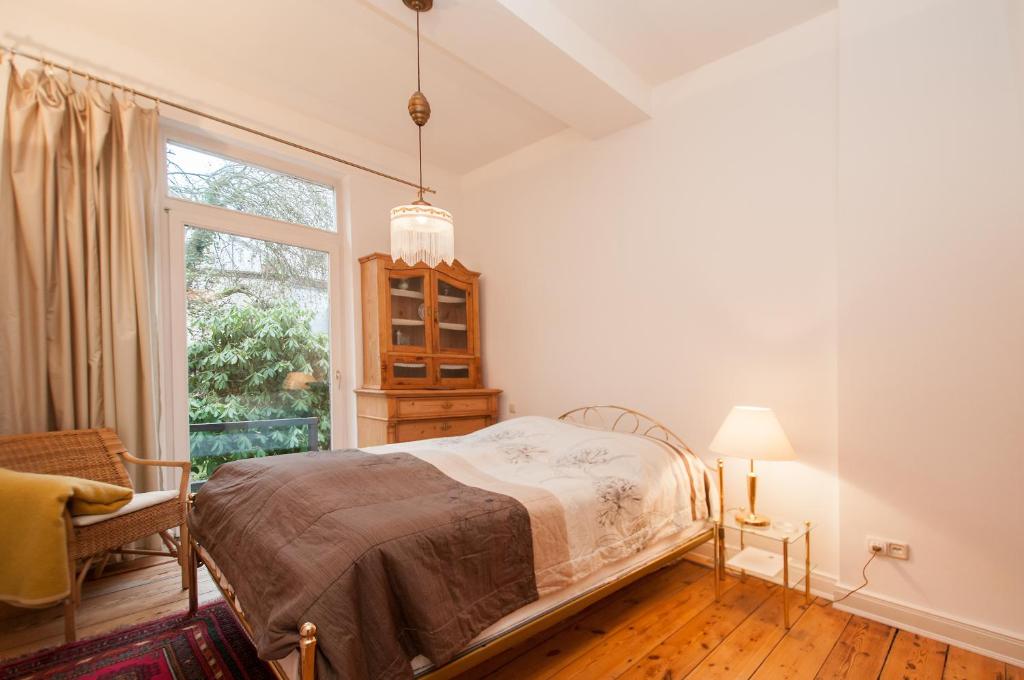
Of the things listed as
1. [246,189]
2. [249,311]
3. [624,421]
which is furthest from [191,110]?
[624,421]

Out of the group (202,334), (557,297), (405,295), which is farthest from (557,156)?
(202,334)

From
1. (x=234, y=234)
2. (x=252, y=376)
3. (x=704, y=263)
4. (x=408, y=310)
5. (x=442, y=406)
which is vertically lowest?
(x=442, y=406)

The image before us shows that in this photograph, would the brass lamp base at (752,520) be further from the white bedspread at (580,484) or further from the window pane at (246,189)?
the window pane at (246,189)

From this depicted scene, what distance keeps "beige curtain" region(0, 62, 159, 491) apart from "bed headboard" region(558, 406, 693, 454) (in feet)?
8.18

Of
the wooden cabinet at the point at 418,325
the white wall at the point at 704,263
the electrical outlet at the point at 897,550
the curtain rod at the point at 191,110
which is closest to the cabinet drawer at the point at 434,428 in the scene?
the wooden cabinet at the point at 418,325

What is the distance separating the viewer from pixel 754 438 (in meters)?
2.10

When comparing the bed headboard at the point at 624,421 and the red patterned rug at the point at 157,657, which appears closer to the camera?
the red patterned rug at the point at 157,657

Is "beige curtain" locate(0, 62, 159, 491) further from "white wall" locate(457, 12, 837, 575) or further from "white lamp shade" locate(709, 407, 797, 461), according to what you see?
"white lamp shade" locate(709, 407, 797, 461)

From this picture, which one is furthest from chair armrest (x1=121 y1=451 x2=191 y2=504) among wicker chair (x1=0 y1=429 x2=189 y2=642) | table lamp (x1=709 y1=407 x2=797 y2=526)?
table lamp (x1=709 y1=407 x2=797 y2=526)

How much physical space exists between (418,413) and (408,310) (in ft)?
2.55

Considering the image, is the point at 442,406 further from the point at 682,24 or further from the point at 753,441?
the point at 682,24

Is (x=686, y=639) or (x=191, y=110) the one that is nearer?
(x=686, y=639)

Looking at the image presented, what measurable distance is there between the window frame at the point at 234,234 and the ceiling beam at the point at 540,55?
49.5 inches

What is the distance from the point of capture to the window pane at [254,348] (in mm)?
2955
